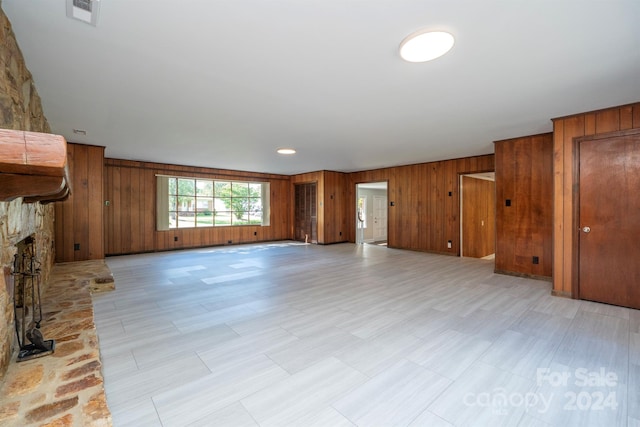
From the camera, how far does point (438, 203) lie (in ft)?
23.1

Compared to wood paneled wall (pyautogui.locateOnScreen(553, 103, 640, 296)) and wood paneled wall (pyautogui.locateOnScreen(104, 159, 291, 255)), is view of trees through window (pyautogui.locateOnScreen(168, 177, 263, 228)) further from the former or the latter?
wood paneled wall (pyautogui.locateOnScreen(553, 103, 640, 296))

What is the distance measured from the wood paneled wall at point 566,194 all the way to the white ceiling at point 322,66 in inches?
9.0

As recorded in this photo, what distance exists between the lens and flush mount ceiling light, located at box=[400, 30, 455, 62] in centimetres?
195

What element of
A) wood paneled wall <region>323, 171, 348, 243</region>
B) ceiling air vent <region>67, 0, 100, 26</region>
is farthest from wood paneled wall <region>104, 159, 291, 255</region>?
ceiling air vent <region>67, 0, 100, 26</region>

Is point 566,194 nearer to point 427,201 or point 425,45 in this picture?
point 425,45

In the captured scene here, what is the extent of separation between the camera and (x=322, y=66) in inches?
94.3

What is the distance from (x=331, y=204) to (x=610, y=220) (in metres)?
6.46

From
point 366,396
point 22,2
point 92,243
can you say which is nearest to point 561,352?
point 366,396

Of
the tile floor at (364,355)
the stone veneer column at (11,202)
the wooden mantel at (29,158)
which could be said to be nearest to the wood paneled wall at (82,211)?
the tile floor at (364,355)

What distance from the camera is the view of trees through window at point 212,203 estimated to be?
7.83 m

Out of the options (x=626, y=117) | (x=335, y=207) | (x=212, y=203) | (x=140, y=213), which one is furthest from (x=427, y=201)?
(x=140, y=213)

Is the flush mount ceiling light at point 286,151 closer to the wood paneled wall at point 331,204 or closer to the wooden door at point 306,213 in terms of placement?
the wood paneled wall at point 331,204

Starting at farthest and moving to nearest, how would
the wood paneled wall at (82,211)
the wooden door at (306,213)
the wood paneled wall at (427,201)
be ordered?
the wooden door at (306,213), the wood paneled wall at (427,201), the wood paneled wall at (82,211)

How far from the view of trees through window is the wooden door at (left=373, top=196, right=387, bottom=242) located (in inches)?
196
